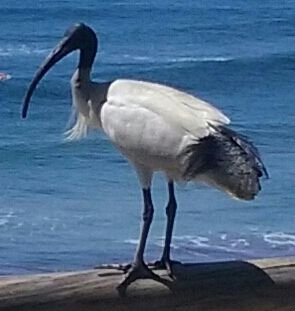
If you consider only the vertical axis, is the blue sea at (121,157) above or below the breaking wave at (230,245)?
below

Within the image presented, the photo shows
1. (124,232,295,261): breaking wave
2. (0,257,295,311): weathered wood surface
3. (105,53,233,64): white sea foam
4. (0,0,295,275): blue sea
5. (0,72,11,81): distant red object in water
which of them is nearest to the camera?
(0,257,295,311): weathered wood surface

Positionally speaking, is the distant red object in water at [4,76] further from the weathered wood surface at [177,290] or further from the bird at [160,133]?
the weathered wood surface at [177,290]

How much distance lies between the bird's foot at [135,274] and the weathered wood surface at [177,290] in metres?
0.02

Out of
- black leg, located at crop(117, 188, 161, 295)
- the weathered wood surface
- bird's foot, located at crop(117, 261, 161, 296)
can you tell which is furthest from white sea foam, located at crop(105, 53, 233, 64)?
the weathered wood surface

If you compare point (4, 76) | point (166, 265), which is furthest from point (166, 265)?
point (4, 76)

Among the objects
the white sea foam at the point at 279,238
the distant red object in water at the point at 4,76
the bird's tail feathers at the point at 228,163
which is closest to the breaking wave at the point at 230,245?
the white sea foam at the point at 279,238

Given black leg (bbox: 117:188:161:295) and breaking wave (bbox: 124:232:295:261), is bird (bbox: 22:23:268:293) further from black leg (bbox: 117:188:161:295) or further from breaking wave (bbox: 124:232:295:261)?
breaking wave (bbox: 124:232:295:261)

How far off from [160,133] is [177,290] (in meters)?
0.78

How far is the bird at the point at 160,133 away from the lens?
4113mm

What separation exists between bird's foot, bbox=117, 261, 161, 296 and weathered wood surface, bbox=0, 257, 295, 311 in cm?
2

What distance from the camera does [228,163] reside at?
411cm

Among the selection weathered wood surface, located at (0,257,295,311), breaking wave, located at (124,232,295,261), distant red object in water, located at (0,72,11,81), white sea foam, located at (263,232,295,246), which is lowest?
distant red object in water, located at (0,72,11,81)

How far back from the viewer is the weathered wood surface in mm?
3625

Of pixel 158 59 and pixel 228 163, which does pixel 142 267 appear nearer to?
pixel 228 163
